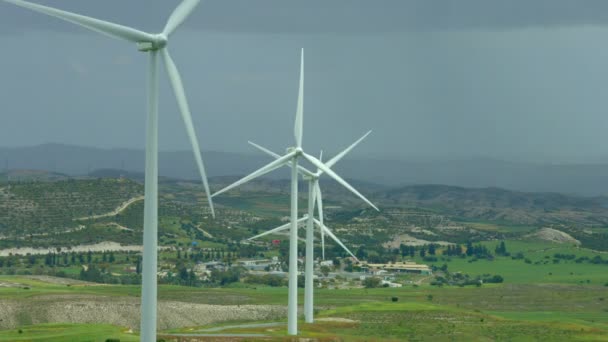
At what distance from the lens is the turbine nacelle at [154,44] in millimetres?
71125

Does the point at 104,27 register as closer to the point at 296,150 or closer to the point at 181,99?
the point at 181,99

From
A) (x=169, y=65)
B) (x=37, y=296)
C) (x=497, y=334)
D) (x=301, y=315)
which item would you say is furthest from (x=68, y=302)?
(x=169, y=65)

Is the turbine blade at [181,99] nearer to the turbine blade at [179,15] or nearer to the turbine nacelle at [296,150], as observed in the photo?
the turbine blade at [179,15]

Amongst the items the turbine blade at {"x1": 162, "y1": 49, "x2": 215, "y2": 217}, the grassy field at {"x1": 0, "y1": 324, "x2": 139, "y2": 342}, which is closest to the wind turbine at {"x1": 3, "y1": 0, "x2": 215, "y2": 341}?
the turbine blade at {"x1": 162, "y1": 49, "x2": 215, "y2": 217}

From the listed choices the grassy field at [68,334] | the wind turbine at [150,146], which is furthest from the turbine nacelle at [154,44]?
the grassy field at [68,334]

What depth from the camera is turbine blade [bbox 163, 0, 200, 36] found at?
74375mm

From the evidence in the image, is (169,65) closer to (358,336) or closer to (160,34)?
(160,34)

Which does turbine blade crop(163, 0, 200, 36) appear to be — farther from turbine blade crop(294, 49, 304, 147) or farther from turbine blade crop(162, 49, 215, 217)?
turbine blade crop(294, 49, 304, 147)

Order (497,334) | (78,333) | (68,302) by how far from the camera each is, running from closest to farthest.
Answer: (78,333)
(497,334)
(68,302)

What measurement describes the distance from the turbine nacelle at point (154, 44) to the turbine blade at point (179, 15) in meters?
1.52

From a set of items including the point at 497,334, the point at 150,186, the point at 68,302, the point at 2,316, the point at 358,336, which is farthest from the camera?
the point at 68,302

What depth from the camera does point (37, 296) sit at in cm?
18800

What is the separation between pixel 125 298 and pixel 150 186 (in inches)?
5049

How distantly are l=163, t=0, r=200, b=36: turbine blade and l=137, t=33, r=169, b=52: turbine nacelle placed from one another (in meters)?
1.52
